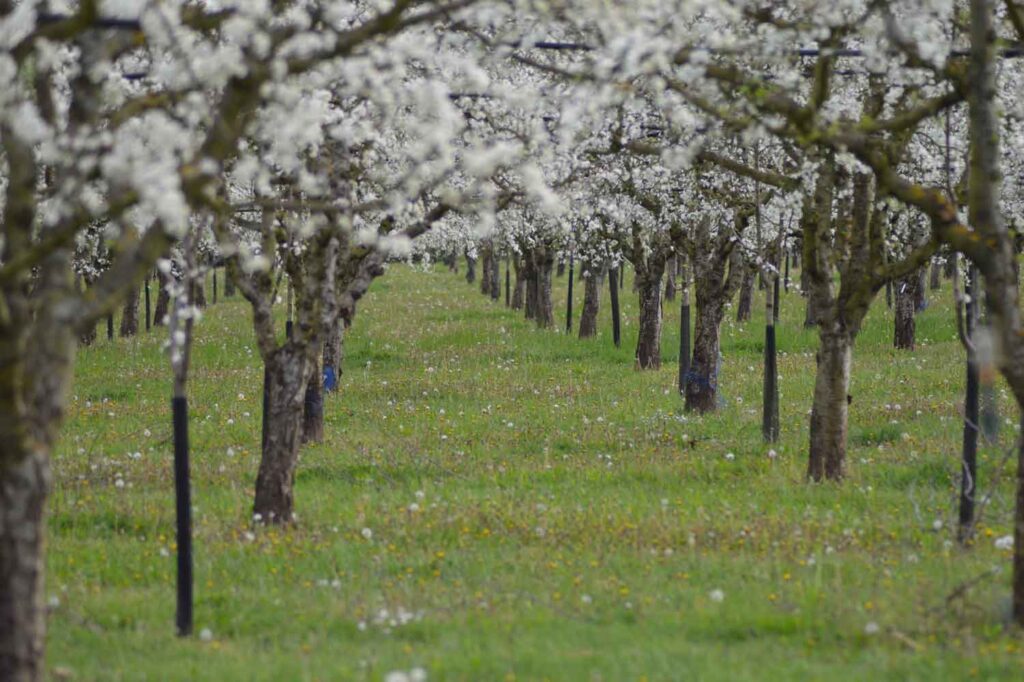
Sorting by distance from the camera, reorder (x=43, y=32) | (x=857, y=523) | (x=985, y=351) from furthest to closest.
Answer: (x=857, y=523)
(x=985, y=351)
(x=43, y=32)

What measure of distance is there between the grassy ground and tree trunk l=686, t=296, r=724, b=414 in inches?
21.3

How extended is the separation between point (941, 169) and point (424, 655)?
12.3m

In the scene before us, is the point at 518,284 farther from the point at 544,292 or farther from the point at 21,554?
the point at 21,554

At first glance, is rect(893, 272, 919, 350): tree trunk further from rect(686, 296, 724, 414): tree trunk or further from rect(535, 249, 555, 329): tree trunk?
rect(686, 296, 724, 414): tree trunk

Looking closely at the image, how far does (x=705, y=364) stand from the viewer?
2120 cm

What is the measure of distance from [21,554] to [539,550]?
213 inches

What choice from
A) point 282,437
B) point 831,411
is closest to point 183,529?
point 282,437

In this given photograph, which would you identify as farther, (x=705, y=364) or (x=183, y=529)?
(x=705, y=364)

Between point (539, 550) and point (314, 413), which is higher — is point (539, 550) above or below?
below

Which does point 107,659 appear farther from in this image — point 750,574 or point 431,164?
point 431,164

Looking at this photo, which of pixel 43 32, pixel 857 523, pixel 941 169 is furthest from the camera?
pixel 941 169

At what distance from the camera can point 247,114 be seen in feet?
25.3

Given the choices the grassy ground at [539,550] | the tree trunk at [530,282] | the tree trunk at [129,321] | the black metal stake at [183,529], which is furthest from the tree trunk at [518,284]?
the black metal stake at [183,529]

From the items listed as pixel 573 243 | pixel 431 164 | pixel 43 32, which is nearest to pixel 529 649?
pixel 43 32
